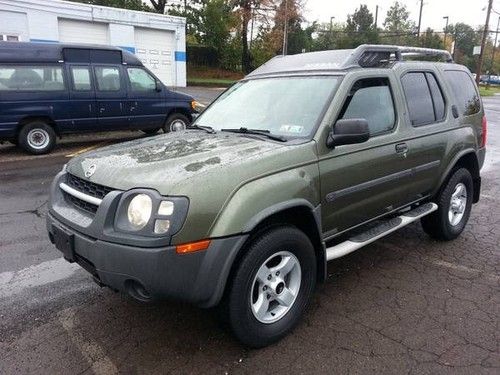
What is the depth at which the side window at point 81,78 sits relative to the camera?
400 inches

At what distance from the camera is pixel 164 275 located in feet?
8.38

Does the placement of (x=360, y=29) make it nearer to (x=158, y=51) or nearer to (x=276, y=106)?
(x=158, y=51)

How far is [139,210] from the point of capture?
2.63m

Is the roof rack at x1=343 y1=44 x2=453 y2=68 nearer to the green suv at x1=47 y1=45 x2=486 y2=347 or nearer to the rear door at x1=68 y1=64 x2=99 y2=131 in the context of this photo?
the green suv at x1=47 y1=45 x2=486 y2=347

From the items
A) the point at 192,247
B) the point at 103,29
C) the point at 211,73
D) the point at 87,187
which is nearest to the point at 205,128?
the point at 87,187

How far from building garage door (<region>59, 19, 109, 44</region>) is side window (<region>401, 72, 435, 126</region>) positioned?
2392 cm

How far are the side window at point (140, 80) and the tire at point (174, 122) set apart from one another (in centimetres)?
89

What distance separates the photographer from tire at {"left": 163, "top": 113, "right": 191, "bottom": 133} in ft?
38.5

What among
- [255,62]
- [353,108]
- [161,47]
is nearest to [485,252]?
[353,108]

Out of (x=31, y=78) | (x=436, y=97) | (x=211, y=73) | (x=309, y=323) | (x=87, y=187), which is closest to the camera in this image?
(x=87, y=187)

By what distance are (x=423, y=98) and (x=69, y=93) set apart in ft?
26.7

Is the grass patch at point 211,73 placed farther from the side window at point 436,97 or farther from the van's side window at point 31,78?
the side window at point 436,97

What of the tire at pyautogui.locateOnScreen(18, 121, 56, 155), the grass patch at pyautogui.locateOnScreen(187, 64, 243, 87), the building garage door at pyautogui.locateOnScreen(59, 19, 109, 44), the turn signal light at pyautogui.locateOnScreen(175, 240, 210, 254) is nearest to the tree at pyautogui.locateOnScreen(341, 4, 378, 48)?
the grass patch at pyautogui.locateOnScreen(187, 64, 243, 87)

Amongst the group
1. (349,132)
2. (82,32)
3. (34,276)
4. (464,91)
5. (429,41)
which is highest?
(429,41)
